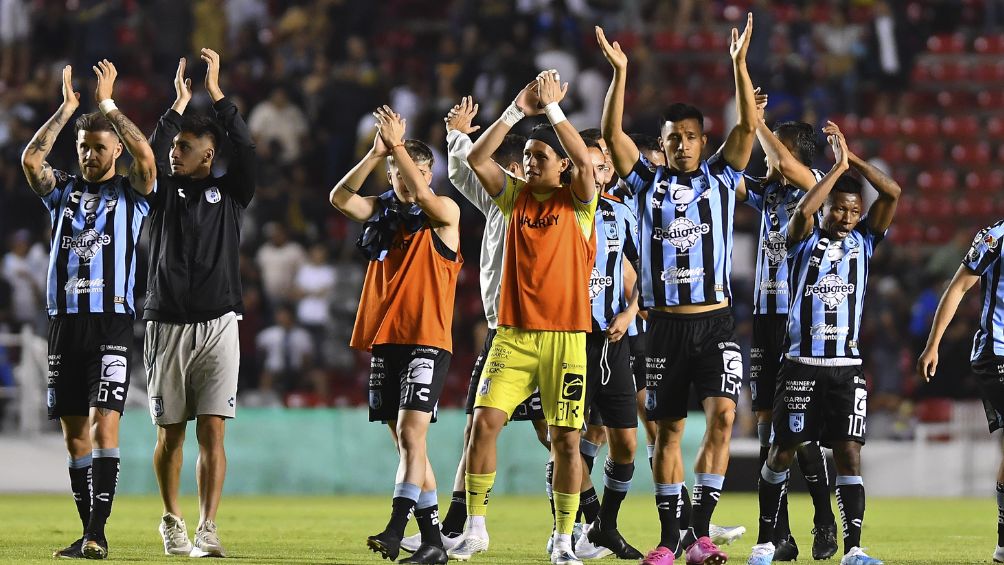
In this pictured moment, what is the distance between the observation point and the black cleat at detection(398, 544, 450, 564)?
26.4ft

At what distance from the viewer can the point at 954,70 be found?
23.9m

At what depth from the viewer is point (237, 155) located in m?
8.66

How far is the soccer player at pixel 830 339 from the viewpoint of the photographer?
27.8ft

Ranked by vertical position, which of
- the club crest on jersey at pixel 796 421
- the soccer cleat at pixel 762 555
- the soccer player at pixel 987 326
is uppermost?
the soccer player at pixel 987 326

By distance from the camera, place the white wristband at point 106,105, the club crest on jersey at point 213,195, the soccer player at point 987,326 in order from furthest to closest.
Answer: the soccer player at point 987,326
the club crest on jersey at point 213,195
the white wristband at point 106,105

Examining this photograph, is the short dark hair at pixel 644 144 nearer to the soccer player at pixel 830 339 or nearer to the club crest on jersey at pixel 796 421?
the soccer player at pixel 830 339

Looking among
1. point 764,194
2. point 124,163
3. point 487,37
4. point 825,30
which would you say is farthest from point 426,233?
point 825,30

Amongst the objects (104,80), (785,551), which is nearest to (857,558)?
(785,551)

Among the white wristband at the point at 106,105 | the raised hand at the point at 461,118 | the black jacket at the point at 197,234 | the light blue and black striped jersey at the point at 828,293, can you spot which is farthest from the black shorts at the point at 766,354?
the white wristband at the point at 106,105

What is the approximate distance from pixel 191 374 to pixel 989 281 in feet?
16.1

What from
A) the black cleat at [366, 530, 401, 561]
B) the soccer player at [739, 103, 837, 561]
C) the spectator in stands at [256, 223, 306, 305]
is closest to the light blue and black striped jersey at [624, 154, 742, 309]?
the soccer player at [739, 103, 837, 561]

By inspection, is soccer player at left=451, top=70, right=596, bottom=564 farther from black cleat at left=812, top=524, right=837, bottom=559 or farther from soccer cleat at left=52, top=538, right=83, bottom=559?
soccer cleat at left=52, top=538, right=83, bottom=559

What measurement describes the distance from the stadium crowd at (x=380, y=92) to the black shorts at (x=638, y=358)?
7466mm

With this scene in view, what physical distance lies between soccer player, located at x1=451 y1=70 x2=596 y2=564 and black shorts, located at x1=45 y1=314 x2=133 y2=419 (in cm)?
209
